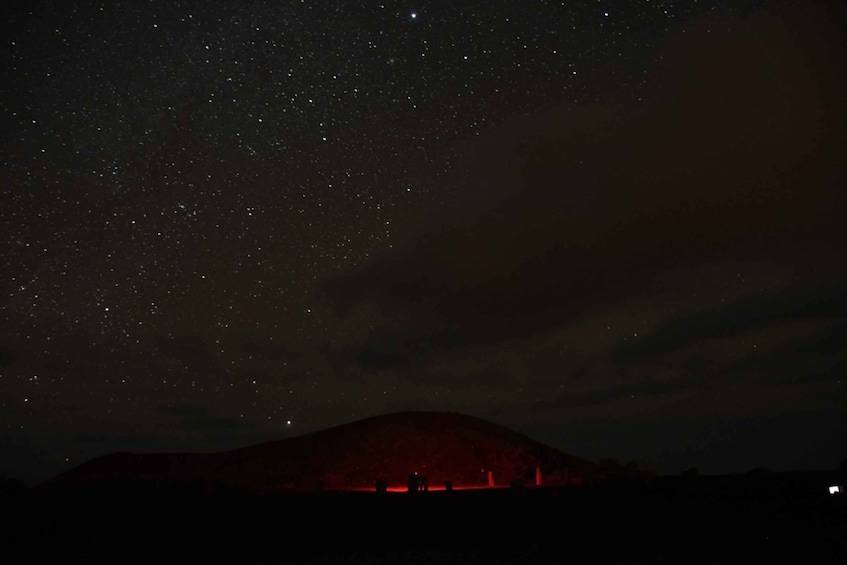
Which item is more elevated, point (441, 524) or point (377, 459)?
point (377, 459)

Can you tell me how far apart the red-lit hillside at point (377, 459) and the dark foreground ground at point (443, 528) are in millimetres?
19633

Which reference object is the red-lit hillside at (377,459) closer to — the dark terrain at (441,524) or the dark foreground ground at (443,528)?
the dark terrain at (441,524)

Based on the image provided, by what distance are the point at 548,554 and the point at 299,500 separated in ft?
37.7

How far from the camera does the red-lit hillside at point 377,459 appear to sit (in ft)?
145

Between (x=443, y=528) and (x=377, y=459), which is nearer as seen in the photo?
(x=443, y=528)

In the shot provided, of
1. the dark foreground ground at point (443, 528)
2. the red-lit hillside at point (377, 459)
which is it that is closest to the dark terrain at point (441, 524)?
the dark foreground ground at point (443, 528)

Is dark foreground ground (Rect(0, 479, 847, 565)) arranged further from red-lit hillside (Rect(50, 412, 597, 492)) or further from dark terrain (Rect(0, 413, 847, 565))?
red-lit hillside (Rect(50, 412, 597, 492))

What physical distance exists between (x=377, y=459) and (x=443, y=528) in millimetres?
30164

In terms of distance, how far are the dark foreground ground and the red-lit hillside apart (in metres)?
19.6

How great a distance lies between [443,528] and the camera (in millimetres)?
18203

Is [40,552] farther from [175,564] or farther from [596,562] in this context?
[596,562]

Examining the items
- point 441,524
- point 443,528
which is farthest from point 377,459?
point 443,528

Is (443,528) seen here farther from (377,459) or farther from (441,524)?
(377,459)

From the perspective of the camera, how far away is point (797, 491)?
66.1 ft
